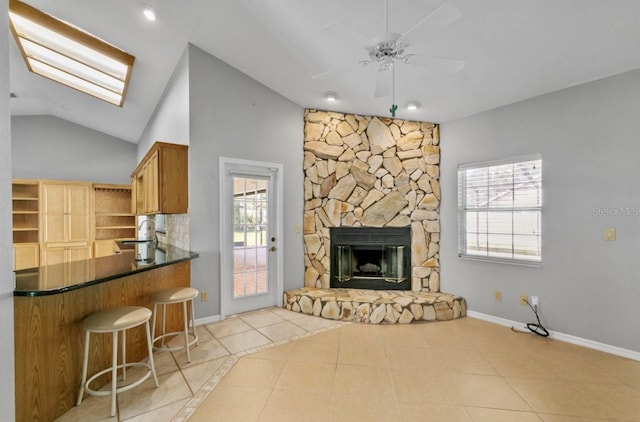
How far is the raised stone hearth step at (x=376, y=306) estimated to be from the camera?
12.4 ft

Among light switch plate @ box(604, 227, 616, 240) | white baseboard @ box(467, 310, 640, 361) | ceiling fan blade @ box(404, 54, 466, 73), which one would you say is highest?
ceiling fan blade @ box(404, 54, 466, 73)

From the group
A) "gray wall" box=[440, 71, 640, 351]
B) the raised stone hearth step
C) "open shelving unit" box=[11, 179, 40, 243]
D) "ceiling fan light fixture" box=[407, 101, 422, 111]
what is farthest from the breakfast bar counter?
"open shelving unit" box=[11, 179, 40, 243]

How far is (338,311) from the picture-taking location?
3842 millimetres

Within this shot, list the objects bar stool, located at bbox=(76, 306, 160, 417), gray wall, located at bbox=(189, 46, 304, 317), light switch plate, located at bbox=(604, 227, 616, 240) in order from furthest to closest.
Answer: gray wall, located at bbox=(189, 46, 304, 317)
light switch plate, located at bbox=(604, 227, 616, 240)
bar stool, located at bbox=(76, 306, 160, 417)

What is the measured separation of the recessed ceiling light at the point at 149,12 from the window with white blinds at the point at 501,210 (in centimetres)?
410

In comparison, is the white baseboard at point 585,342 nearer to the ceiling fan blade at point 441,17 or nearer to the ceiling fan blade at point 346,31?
the ceiling fan blade at point 441,17

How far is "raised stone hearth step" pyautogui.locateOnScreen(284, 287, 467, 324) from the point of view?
12.4 feet

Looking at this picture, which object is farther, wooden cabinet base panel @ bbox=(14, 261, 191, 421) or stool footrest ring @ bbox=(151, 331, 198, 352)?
stool footrest ring @ bbox=(151, 331, 198, 352)

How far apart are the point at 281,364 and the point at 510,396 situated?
72.6 inches

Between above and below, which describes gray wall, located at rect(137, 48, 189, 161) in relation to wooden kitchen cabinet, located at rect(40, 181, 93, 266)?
above

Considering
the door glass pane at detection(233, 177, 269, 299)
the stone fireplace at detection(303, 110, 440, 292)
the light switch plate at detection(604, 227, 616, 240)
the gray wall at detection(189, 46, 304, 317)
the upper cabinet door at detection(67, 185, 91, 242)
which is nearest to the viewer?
the light switch plate at detection(604, 227, 616, 240)

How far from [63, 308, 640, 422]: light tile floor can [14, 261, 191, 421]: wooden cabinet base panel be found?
0.18m

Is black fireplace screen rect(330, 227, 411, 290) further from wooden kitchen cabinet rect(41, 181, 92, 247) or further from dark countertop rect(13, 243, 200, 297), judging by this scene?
wooden kitchen cabinet rect(41, 181, 92, 247)

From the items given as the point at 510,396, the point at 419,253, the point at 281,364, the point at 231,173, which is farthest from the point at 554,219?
the point at 231,173
